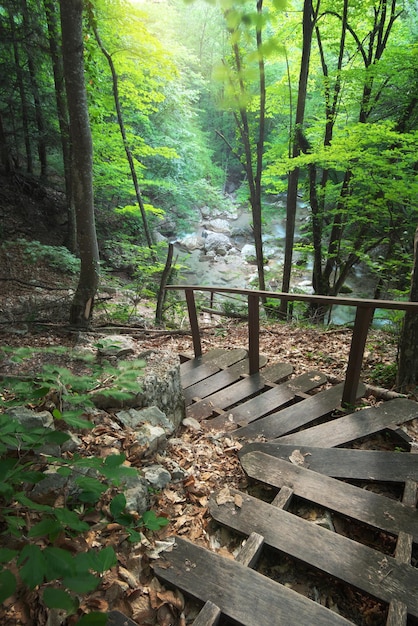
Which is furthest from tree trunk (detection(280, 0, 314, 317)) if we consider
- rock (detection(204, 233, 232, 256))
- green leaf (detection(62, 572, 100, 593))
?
rock (detection(204, 233, 232, 256))

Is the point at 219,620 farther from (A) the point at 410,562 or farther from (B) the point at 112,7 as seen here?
(B) the point at 112,7

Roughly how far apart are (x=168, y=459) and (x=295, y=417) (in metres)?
1.32

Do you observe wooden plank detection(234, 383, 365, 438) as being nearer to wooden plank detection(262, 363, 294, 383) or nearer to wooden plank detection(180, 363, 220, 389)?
wooden plank detection(262, 363, 294, 383)

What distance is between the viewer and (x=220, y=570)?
1584 mm

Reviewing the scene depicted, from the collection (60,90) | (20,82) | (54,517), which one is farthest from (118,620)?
(20,82)

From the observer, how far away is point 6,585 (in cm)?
91

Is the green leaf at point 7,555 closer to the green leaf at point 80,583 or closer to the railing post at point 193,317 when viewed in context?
the green leaf at point 80,583

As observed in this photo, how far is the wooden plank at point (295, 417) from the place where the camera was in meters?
3.06

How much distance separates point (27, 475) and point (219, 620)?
3.48 ft

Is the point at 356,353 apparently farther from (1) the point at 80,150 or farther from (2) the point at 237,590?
(1) the point at 80,150

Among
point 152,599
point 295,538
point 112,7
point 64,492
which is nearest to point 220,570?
point 152,599

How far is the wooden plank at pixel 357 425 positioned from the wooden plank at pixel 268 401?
24.7 inches

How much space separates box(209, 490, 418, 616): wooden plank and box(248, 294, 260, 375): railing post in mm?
2089

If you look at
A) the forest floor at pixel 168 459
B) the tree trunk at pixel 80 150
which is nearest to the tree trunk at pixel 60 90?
the forest floor at pixel 168 459
